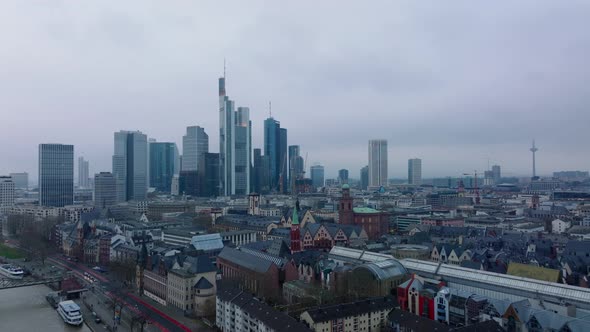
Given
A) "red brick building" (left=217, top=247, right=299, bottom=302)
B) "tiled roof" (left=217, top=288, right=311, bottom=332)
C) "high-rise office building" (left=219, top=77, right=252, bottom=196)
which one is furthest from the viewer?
"high-rise office building" (left=219, top=77, right=252, bottom=196)

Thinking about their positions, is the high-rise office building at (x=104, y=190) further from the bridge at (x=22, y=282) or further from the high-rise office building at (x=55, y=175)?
the bridge at (x=22, y=282)

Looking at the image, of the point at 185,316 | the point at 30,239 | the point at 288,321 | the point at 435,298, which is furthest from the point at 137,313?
the point at 30,239

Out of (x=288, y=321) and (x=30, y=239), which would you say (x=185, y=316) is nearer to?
(x=288, y=321)

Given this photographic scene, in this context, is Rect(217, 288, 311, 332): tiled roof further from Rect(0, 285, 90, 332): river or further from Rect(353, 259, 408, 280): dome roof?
Rect(0, 285, 90, 332): river

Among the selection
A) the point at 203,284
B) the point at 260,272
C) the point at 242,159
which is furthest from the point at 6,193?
the point at 260,272

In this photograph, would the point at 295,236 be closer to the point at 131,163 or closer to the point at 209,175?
the point at 209,175

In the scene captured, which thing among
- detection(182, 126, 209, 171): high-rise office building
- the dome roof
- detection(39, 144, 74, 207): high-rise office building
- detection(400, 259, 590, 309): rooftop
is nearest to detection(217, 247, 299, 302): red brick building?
the dome roof

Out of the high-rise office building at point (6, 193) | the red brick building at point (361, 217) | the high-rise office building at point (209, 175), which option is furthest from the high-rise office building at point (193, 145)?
the red brick building at point (361, 217)
